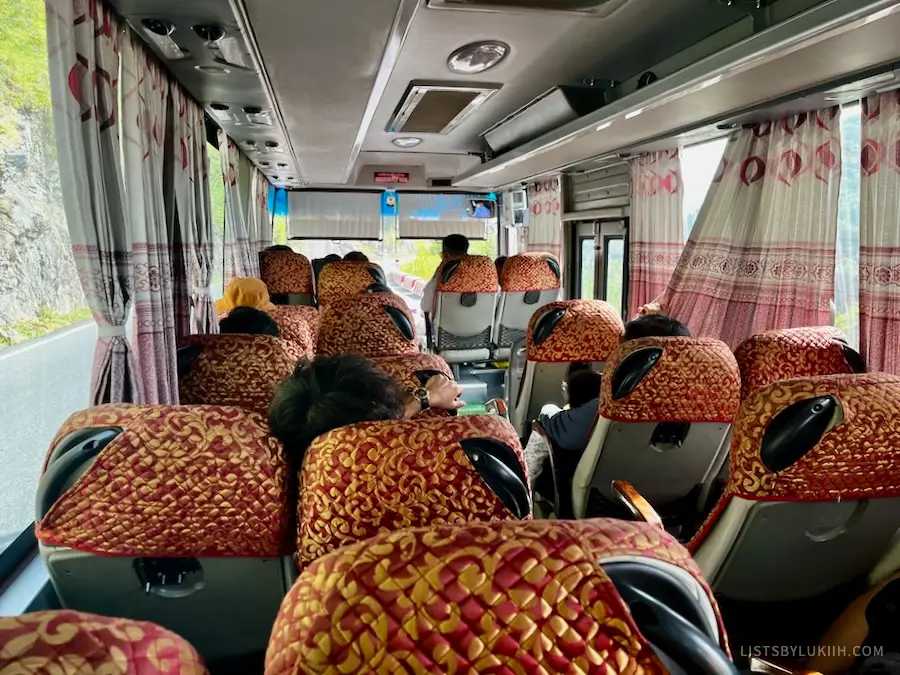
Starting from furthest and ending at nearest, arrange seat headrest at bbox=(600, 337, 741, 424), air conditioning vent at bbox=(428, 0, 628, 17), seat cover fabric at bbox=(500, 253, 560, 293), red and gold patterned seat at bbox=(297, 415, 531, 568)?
seat cover fabric at bbox=(500, 253, 560, 293) < air conditioning vent at bbox=(428, 0, 628, 17) < seat headrest at bbox=(600, 337, 741, 424) < red and gold patterned seat at bbox=(297, 415, 531, 568)

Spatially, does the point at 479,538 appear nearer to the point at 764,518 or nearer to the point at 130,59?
the point at 764,518

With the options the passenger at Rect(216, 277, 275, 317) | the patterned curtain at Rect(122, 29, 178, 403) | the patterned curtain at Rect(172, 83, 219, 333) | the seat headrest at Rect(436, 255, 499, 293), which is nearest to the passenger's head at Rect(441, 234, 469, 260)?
the seat headrest at Rect(436, 255, 499, 293)

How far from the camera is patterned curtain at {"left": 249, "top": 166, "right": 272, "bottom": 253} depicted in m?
7.48

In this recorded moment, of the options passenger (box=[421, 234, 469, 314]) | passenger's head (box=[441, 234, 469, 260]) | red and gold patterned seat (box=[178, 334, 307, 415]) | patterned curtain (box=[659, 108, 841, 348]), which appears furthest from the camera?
passenger's head (box=[441, 234, 469, 260])

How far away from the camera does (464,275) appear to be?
5984 mm

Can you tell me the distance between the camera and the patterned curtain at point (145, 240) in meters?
2.70

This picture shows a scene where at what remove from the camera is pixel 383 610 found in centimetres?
61

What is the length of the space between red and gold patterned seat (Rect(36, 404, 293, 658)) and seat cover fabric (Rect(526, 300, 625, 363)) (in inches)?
101

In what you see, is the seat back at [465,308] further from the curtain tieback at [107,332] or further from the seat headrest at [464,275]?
the curtain tieback at [107,332]

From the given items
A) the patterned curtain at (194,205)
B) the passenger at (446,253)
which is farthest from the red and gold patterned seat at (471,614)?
the passenger at (446,253)

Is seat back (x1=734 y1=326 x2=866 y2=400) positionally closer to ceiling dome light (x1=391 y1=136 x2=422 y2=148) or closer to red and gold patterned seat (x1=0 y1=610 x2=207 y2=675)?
red and gold patterned seat (x1=0 y1=610 x2=207 y2=675)

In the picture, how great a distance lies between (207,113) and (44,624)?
457cm

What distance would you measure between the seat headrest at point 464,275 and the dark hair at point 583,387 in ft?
10.0

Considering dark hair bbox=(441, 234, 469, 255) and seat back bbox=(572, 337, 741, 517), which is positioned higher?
dark hair bbox=(441, 234, 469, 255)
